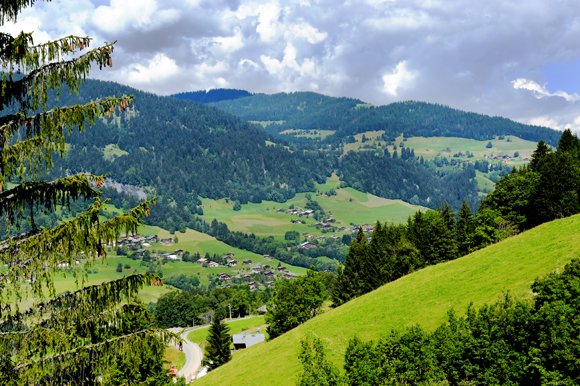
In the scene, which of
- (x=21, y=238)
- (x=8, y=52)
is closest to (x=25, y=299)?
(x=21, y=238)

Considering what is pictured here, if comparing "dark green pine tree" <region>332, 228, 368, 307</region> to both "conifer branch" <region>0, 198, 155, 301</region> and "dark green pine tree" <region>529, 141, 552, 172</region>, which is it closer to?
"dark green pine tree" <region>529, 141, 552, 172</region>

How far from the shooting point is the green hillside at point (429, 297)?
52.7 metres

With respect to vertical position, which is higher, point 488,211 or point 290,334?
point 488,211

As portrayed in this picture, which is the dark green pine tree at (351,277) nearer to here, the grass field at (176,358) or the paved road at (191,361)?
the paved road at (191,361)

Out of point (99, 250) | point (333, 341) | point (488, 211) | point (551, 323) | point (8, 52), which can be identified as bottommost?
point (333, 341)

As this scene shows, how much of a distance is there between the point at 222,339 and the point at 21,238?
265ft

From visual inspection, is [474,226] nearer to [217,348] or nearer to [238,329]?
[217,348]

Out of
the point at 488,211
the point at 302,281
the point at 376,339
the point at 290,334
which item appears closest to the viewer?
the point at 376,339

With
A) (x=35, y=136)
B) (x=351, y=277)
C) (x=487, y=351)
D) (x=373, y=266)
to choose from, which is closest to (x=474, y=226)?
(x=373, y=266)

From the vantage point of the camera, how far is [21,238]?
9.73 metres

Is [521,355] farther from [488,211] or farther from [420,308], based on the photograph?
[488,211]

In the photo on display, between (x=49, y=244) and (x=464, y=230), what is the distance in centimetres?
9497

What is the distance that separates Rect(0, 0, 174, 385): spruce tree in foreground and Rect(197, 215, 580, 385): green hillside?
154ft

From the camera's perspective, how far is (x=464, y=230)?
92.7 meters
